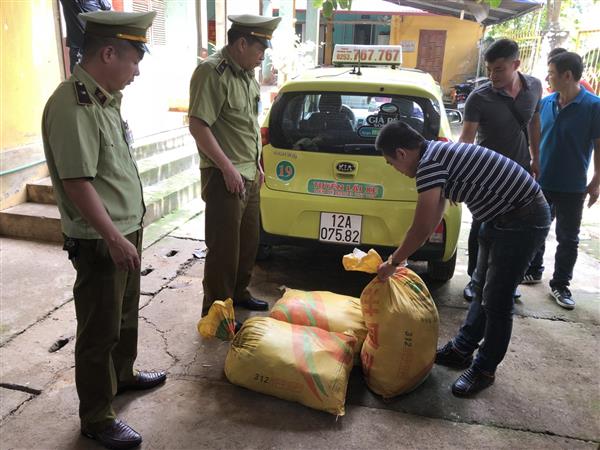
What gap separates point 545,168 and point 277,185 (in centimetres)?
201

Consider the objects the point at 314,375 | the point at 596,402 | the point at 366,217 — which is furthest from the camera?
the point at 366,217

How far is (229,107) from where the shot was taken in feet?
9.32

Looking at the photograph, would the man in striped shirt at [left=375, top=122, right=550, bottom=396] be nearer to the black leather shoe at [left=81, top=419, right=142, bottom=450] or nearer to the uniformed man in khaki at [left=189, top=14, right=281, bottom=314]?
the uniformed man in khaki at [left=189, top=14, right=281, bottom=314]

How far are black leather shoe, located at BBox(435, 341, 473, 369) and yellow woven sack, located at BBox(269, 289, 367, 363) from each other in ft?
1.63

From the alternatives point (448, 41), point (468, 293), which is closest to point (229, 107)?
point (468, 293)

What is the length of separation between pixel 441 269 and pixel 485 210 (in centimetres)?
150

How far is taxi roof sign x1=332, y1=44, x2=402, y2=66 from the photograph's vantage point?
4723 millimetres

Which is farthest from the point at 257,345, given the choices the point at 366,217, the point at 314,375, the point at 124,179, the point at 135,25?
the point at 135,25

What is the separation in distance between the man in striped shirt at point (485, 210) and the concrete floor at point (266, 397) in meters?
0.27

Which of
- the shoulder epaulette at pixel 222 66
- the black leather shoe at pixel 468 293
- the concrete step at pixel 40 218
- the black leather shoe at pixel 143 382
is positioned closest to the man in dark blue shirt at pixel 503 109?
the black leather shoe at pixel 468 293

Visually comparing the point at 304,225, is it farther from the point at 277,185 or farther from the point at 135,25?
the point at 135,25

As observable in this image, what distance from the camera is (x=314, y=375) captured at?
2.38m

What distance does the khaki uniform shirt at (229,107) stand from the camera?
2.74 m

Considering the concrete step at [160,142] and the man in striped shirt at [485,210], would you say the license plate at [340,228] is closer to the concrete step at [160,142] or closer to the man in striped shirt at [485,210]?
the man in striped shirt at [485,210]
